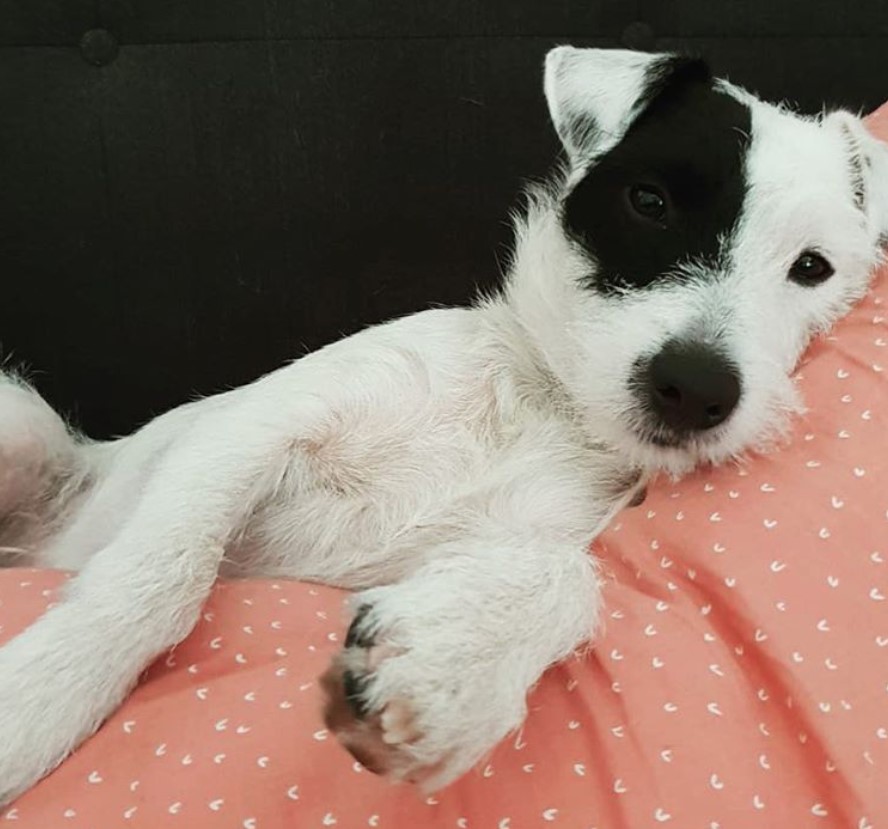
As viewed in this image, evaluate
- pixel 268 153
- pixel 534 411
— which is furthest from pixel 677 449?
pixel 268 153

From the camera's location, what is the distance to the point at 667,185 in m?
1.51

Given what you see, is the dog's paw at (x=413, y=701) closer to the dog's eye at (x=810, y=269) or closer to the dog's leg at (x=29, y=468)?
the dog's eye at (x=810, y=269)

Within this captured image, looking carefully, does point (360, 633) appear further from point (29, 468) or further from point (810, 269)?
point (29, 468)

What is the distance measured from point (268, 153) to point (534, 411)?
0.81 m

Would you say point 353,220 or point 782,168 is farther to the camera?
point 353,220

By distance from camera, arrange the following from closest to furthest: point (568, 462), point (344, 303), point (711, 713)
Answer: point (711, 713) < point (568, 462) < point (344, 303)

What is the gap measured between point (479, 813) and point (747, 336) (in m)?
0.73

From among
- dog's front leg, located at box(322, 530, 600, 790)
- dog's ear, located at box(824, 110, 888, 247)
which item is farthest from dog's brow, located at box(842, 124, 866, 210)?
dog's front leg, located at box(322, 530, 600, 790)

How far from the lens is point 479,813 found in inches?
40.8

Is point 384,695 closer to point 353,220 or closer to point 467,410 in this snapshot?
point 467,410

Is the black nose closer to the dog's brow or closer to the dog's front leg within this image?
the dog's front leg

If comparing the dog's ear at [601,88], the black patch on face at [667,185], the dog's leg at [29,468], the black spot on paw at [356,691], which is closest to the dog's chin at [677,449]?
the black patch on face at [667,185]

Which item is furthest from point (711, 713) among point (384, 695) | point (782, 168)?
point (782, 168)

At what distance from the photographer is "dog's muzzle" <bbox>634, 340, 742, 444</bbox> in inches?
54.2
